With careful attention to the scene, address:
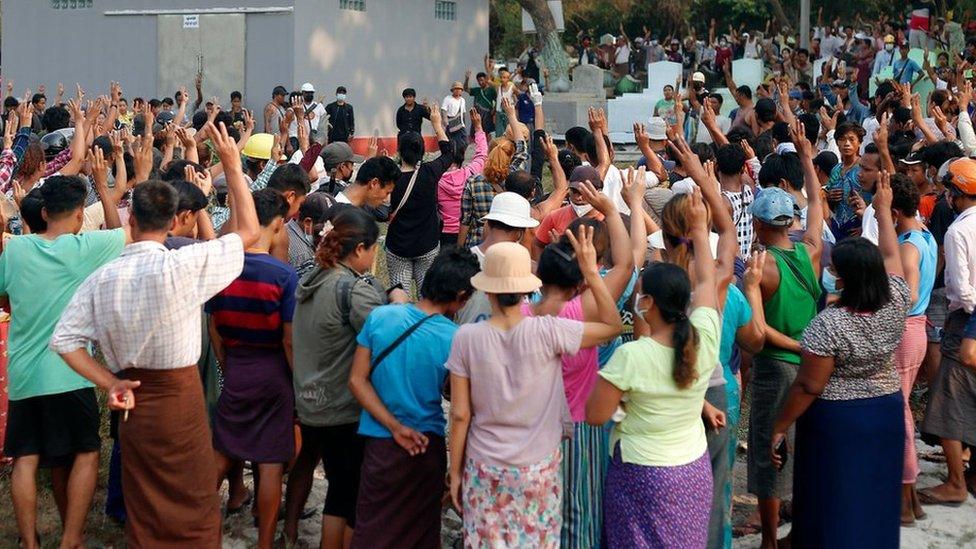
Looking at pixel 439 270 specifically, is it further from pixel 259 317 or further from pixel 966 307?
pixel 966 307

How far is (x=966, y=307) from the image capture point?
627 centimetres

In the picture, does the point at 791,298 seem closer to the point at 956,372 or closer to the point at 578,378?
the point at 578,378

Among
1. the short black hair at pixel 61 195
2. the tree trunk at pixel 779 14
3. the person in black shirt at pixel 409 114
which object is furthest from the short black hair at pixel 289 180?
the tree trunk at pixel 779 14

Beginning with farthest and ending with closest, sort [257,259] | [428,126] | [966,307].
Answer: [428,126] < [966,307] < [257,259]

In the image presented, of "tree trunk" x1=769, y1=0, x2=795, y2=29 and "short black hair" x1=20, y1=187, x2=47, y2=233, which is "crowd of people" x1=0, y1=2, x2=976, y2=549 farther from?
"tree trunk" x1=769, y1=0, x2=795, y2=29

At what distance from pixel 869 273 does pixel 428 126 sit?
21.1 meters

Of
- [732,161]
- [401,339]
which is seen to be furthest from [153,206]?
[732,161]

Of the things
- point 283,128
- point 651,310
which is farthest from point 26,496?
point 283,128

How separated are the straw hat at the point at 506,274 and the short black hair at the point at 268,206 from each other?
4.92 feet

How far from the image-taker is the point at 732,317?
5.05 m

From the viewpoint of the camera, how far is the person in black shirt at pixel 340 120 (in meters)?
22.0

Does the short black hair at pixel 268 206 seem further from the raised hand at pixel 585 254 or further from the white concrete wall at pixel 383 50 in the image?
the white concrete wall at pixel 383 50

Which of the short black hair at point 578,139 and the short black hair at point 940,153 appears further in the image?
the short black hair at point 578,139

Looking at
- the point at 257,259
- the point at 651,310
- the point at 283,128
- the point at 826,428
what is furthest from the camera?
the point at 283,128
